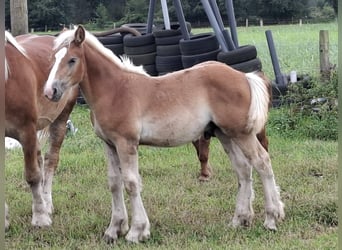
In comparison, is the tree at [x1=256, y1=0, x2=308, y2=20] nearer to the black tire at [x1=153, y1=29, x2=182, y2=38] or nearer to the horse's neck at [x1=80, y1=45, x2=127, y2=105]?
the black tire at [x1=153, y1=29, x2=182, y2=38]

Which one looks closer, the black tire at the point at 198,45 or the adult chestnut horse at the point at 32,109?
the adult chestnut horse at the point at 32,109

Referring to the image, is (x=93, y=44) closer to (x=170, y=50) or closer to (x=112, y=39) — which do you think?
(x=170, y=50)

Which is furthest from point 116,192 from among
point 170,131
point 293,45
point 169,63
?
point 293,45

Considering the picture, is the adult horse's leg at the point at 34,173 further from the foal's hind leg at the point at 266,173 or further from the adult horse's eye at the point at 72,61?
the foal's hind leg at the point at 266,173

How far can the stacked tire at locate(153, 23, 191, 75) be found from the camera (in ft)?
34.6

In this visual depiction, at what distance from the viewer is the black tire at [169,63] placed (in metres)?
10.5

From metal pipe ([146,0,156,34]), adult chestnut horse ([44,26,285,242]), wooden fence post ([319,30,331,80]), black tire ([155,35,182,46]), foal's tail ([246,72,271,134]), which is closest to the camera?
adult chestnut horse ([44,26,285,242])

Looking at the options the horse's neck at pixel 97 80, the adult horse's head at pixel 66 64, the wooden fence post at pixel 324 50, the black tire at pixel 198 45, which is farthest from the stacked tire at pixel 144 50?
the adult horse's head at pixel 66 64

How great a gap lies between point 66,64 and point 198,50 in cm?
549

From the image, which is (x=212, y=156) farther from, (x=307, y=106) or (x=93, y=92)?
(x=93, y=92)

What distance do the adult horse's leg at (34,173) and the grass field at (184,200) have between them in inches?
4.3

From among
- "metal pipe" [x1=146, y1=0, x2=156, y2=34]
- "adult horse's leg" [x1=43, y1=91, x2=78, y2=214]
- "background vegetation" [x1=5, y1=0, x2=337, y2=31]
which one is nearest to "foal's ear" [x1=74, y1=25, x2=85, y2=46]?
"adult horse's leg" [x1=43, y1=91, x2=78, y2=214]

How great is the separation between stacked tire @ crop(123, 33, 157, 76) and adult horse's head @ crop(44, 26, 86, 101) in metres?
6.63

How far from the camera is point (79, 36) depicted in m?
4.37
